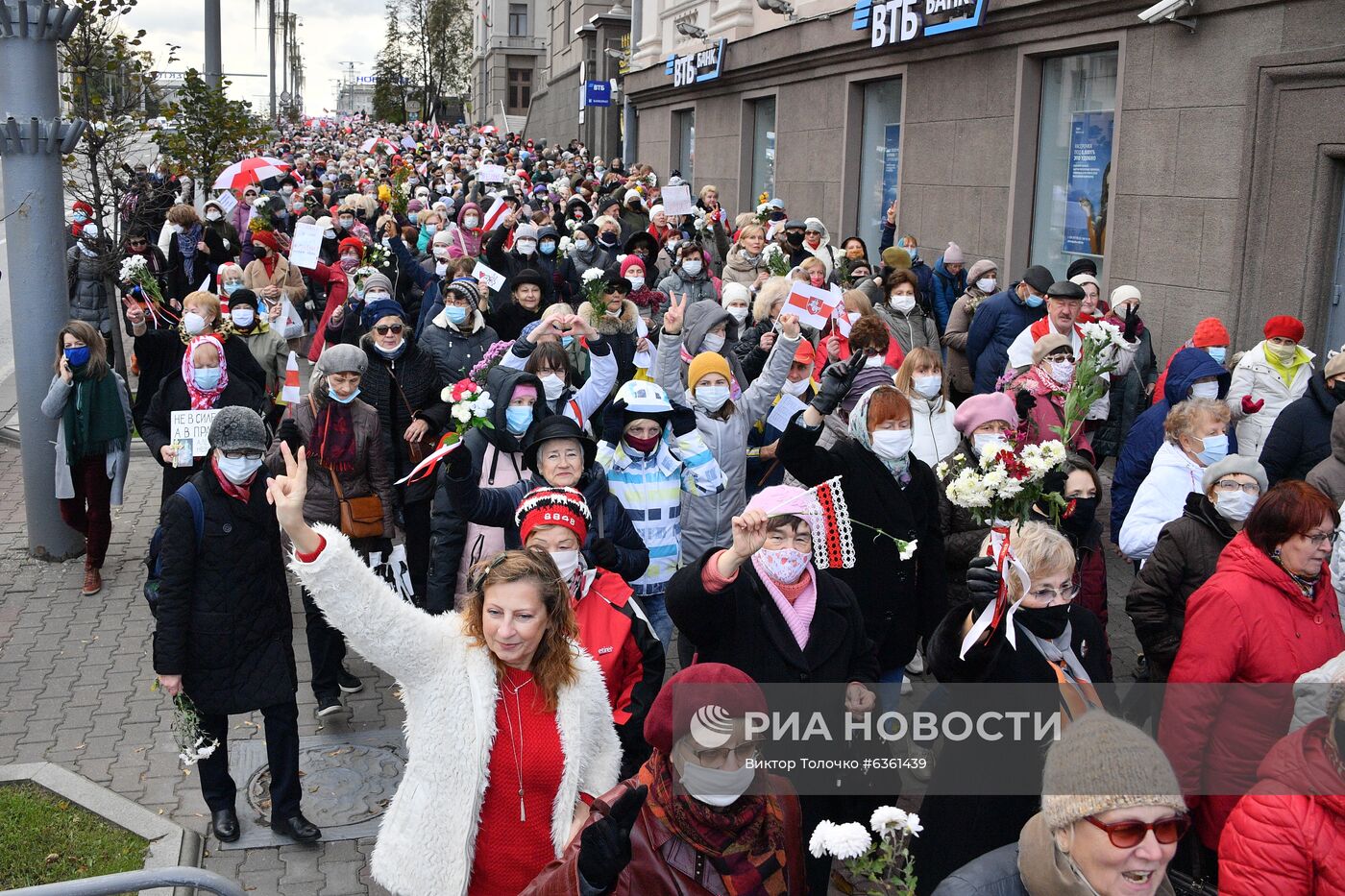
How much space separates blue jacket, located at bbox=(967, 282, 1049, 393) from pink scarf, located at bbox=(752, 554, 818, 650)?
6.14m

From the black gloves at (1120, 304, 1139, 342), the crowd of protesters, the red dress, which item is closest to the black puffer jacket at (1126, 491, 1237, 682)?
the crowd of protesters

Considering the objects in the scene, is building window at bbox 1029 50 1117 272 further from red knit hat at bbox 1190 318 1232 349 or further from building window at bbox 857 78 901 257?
red knit hat at bbox 1190 318 1232 349

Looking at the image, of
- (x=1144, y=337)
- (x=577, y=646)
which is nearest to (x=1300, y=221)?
(x=1144, y=337)

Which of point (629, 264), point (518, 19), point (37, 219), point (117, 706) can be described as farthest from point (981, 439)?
point (518, 19)

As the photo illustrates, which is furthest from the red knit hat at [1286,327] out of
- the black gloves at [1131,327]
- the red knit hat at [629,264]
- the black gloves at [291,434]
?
the black gloves at [291,434]

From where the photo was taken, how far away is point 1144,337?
11.0m

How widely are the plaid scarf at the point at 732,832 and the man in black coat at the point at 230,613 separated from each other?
266 centimetres

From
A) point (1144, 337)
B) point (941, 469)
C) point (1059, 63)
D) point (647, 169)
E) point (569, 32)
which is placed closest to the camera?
point (941, 469)

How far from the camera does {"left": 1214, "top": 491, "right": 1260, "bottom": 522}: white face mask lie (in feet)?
17.9

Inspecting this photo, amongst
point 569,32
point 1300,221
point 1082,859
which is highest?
point 569,32

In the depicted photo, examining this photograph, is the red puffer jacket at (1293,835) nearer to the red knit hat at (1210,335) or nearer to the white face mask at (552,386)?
the white face mask at (552,386)

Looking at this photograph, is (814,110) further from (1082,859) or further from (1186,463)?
(1082,859)

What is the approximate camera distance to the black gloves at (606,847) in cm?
324

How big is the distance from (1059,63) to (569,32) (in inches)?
1749
